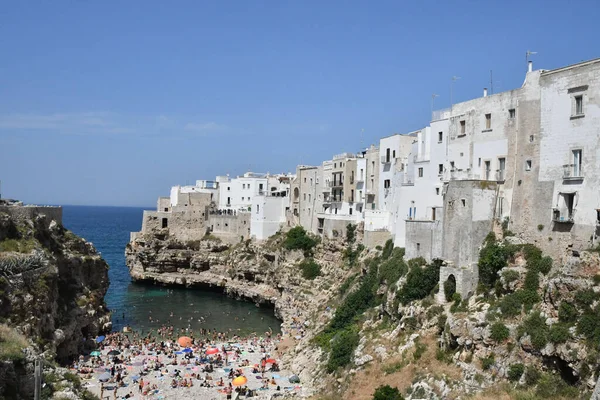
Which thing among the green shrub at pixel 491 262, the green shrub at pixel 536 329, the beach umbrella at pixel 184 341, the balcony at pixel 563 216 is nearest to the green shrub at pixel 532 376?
the green shrub at pixel 536 329

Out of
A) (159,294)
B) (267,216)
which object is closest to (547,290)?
(267,216)

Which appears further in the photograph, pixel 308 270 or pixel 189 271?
pixel 189 271

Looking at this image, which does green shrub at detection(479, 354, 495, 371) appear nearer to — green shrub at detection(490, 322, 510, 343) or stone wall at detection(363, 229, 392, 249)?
green shrub at detection(490, 322, 510, 343)

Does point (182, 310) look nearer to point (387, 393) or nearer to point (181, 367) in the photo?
point (181, 367)

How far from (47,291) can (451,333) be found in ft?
78.3

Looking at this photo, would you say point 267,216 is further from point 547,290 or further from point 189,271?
point 547,290

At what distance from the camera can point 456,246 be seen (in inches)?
1252

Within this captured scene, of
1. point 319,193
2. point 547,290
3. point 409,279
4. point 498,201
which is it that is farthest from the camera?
point 319,193

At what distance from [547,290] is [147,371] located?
26.1 meters

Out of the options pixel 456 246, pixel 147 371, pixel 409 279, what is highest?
pixel 456 246

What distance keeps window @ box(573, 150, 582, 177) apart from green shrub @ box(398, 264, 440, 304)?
9195 mm

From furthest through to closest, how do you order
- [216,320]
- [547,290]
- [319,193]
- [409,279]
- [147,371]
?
1. [319,193]
2. [216,320]
3. [147,371]
4. [409,279]
5. [547,290]

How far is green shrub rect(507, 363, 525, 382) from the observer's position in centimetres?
2386

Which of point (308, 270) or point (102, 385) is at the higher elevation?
point (308, 270)
